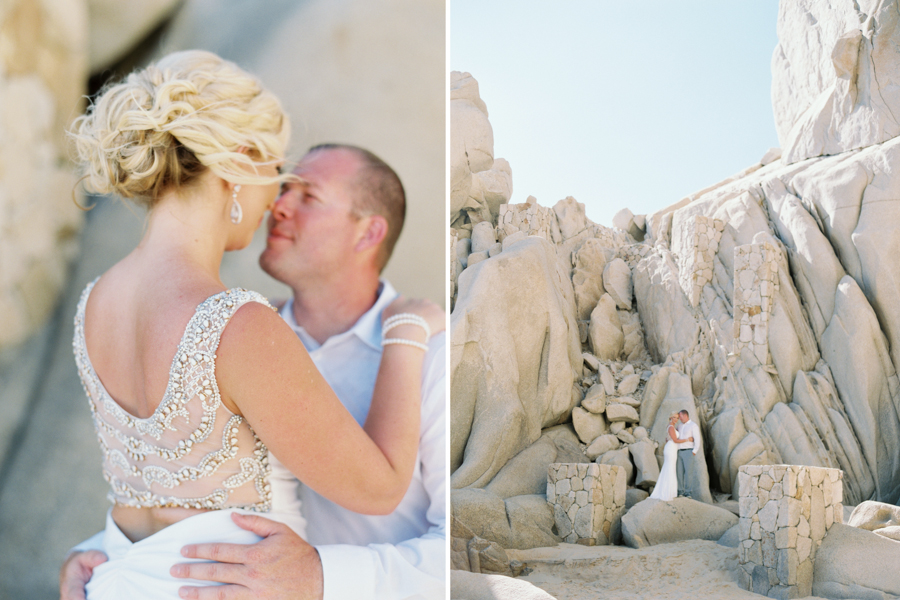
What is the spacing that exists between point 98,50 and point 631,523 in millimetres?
7240

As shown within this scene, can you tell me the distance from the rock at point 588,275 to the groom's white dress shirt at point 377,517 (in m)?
9.13

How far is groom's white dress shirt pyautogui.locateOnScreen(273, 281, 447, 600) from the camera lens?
291cm

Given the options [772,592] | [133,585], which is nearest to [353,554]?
[133,585]

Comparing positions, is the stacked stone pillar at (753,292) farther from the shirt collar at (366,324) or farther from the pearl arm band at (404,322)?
the shirt collar at (366,324)

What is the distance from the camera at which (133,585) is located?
274 cm

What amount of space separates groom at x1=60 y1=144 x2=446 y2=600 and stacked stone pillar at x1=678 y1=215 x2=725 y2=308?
8969 mm

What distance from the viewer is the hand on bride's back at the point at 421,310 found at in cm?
311

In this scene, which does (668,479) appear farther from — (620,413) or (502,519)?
(502,519)

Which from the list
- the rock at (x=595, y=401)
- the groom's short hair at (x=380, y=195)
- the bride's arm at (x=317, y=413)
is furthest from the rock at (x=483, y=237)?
the bride's arm at (x=317, y=413)

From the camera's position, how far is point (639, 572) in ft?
23.1

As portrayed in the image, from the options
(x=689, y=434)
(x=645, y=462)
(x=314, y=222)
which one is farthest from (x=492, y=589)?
(x=645, y=462)

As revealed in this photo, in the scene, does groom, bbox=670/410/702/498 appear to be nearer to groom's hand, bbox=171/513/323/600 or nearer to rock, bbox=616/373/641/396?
rock, bbox=616/373/641/396

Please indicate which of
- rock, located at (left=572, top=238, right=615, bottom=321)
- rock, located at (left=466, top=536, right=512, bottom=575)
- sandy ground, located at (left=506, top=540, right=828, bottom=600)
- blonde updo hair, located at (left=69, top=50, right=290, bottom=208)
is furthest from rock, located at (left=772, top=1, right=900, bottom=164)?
blonde updo hair, located at (left=69, top=50, right=290, bottom=208)

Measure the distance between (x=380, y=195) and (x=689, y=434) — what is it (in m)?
7.17
